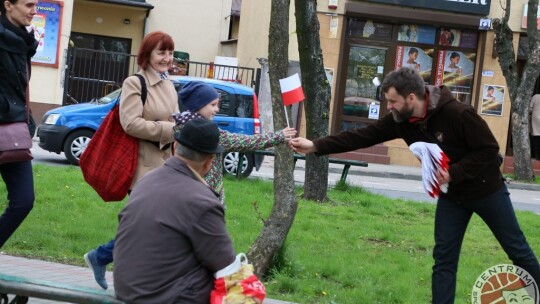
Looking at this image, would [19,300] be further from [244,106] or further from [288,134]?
[244,106]

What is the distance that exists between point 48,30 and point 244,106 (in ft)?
34.3

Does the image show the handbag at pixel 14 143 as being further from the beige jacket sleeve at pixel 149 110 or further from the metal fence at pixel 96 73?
the metal fence at pixel 96 73

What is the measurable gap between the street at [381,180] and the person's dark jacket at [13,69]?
381 inches

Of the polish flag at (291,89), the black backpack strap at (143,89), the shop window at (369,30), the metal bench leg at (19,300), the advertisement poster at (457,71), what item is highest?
the shop window at (369,30)

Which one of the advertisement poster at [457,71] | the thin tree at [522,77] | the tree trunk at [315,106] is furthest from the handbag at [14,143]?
the advertisement poster at [457,71]

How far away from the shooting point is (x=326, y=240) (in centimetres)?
955

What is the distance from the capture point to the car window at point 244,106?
54.6 ft

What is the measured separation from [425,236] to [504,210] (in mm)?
4198

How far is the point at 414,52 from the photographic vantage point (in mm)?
25391

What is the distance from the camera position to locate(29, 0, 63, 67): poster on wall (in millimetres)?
25125

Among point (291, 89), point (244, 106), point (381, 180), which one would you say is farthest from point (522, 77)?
point (291, 89)

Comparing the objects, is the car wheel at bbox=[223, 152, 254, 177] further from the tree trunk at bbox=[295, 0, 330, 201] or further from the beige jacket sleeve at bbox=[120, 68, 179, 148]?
the beige jacket sleeve at bbox=[120, 68, 179, 148]

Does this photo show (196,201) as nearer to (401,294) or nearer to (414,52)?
(401,294)

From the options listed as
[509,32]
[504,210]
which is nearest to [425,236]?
[504,210]
